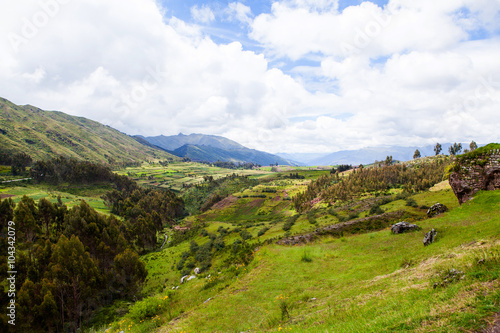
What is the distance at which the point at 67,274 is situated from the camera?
39250mm

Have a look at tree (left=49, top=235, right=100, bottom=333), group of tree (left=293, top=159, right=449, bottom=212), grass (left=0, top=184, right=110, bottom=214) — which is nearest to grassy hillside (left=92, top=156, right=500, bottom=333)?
tree (left=49, top=235, right=100, bottom=333)

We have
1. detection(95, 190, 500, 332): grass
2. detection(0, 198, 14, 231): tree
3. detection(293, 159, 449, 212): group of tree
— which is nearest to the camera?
detection(95, 190, 500, 332): grass

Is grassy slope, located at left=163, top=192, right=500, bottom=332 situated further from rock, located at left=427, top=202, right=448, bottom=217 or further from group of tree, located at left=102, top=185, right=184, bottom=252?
group of tree, located at left=102, top=185, right=184, bottom=252

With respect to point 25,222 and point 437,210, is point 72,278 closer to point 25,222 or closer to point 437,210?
point 25,222

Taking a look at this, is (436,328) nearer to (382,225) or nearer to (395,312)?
(395,312)

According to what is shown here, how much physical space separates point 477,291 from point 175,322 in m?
18.4

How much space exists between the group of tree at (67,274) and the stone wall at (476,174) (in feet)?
203

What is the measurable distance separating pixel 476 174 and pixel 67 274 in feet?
223

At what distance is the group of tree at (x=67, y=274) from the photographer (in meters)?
34.6

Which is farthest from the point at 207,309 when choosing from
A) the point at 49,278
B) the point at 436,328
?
the point at 49,278

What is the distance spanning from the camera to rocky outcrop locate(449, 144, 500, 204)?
27.0 metres

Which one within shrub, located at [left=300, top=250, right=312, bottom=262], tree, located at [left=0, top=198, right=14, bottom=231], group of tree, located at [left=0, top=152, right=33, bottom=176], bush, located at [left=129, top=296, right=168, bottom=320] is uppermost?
group of tree, located at [left=0, top=152, right=33, bottom=176]

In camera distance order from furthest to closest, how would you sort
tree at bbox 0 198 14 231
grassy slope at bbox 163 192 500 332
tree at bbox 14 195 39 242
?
1. tree at bbox 0 198 14 231
2. tree at bbox 14 195 39 242
3. grassy slope at bbox 163 192 500 332

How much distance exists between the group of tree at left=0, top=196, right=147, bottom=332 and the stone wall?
6200 cm
